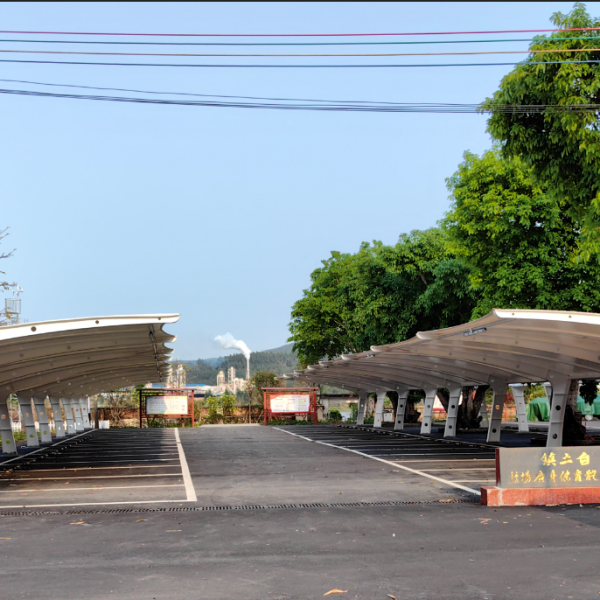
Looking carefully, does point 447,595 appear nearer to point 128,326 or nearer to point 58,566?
point 58,566

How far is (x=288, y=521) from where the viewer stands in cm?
885

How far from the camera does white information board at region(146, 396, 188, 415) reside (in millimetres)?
38125

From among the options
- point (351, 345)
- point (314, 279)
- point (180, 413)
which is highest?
point (314, 279)

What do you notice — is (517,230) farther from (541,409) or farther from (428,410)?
(541,409)

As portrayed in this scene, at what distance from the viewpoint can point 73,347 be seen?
14367mm

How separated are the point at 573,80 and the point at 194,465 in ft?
40.7

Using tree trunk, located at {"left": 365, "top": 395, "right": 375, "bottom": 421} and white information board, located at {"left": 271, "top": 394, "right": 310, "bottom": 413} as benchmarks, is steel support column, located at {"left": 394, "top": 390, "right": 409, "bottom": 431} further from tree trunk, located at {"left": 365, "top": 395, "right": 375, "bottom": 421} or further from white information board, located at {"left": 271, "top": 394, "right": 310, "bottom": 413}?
tree trunk, located at {"left": 365, "top": 395, "right": 375, "bottom": 421}

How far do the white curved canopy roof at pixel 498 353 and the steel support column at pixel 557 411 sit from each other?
0.24 metres

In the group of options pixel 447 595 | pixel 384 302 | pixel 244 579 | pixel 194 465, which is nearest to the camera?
pixel 447 595

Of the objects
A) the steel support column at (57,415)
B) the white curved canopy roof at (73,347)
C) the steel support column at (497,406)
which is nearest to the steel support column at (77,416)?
the steel support column at (57,415)

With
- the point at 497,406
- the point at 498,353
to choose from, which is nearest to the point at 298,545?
the point at 498,353

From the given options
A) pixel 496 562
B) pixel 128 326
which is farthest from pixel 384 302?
pixel 496 562

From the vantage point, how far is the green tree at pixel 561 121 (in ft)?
44.2

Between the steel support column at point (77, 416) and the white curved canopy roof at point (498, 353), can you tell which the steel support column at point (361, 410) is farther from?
the steel support column at point (77, 416)
